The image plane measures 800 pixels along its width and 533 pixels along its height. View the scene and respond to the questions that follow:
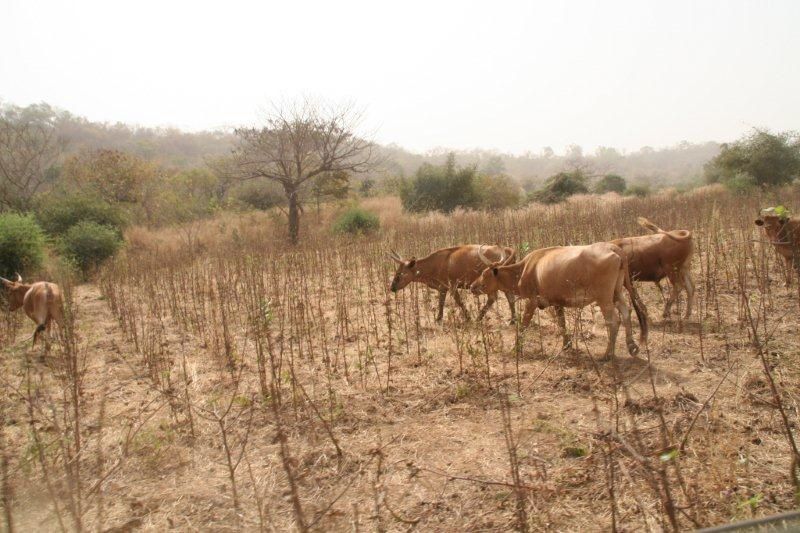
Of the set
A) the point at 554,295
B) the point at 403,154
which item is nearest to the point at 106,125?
the point at 403,154

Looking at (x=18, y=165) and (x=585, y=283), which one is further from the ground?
(x=18, y=165)

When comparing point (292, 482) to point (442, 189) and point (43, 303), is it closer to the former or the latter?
point (43, 303)

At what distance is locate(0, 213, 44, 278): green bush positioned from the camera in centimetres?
1234

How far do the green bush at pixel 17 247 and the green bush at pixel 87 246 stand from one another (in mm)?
1852

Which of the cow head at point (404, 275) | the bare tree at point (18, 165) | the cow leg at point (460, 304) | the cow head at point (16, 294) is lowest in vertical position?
the cow leg at point (460, 304)

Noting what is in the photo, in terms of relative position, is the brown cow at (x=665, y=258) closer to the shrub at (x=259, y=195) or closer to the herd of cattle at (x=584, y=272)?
the herd of cattle at (x=584, y=272)

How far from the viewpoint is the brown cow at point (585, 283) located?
18.8 feet

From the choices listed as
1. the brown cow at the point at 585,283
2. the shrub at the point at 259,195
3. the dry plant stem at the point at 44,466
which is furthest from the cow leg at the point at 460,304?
the shrub at the point at 259,195

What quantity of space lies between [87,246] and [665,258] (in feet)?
48.7

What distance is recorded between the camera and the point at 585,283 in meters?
5.88

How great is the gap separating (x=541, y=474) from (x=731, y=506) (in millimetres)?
1091

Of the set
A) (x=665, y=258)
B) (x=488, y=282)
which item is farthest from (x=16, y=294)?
(x=665, y=258)

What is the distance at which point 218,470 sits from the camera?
4.00 meters

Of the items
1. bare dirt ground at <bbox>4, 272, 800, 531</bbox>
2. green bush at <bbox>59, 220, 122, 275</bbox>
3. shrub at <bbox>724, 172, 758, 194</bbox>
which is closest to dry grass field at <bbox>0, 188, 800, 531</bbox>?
bare dirt ground at <bbox>4, 272, 800, 531</bbox>
